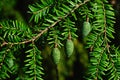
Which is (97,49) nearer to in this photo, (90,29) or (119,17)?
(90,29)

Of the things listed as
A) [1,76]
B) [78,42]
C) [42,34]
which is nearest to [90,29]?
[42,34]

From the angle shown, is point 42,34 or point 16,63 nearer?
point 42,34

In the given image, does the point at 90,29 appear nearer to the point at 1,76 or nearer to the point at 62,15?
the point at 62,15

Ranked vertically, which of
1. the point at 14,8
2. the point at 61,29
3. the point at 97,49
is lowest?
the point at 97,49

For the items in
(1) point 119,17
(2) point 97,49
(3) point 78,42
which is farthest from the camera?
(3) point 78,42

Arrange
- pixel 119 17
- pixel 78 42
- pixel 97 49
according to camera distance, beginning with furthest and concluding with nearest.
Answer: pixel 78 42
pixel 119 17
pixel 97 49

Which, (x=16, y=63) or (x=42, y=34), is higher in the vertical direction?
(x=42, y=34)
